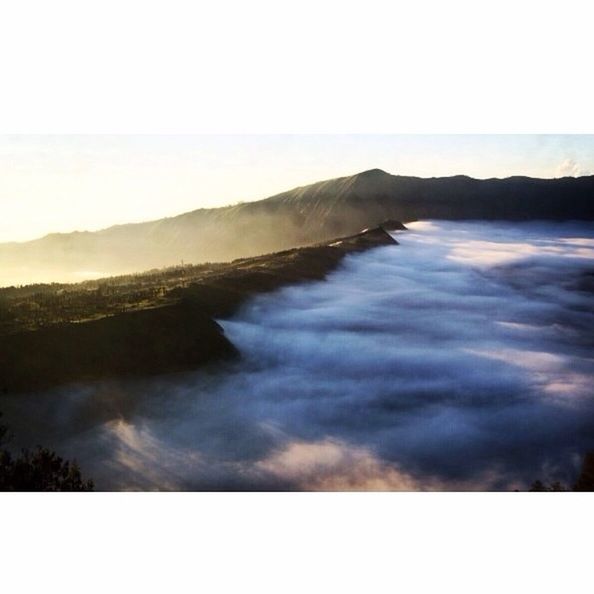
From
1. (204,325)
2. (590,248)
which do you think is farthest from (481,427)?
(204,325)

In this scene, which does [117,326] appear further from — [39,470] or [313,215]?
[313,215]

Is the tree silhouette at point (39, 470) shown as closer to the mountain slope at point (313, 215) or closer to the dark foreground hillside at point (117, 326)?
Result: the dark foreground hillside at point (117, 326)

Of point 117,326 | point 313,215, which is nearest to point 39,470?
point 117,326

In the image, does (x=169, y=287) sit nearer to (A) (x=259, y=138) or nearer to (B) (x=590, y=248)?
(A) (x=259, y=138)

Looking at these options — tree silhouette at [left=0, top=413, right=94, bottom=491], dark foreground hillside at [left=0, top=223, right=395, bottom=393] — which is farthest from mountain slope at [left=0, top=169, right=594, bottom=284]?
tree silhouette at [left=0, top=413, right=94, bottom=491]

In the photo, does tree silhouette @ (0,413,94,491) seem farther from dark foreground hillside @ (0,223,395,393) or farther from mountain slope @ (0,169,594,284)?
mountain slope @ (0,169,594,284)
